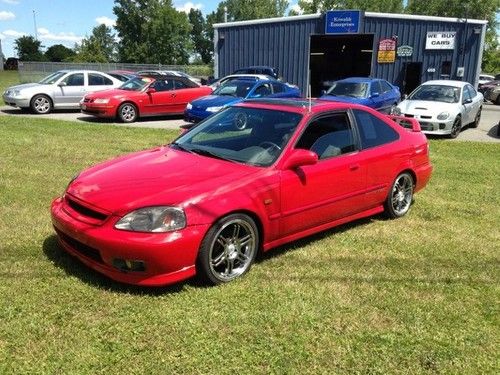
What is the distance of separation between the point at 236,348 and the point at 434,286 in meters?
1.96

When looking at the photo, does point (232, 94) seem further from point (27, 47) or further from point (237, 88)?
point (27, 47)

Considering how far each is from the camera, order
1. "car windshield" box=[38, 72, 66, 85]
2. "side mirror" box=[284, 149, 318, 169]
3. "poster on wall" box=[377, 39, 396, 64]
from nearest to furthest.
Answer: "side mirror" box=[284, 149, 318, 169] → "car windshield" box=[38, 72, 66, 85] → "poster on wall" box=[377, 39, 396, 64]

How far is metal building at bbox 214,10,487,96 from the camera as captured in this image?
77.7 feet

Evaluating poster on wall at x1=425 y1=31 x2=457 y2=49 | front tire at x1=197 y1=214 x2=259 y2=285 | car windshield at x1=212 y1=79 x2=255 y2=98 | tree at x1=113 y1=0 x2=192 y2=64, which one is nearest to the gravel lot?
car windshield at x1=212 y1=79 x2=255 y2=98

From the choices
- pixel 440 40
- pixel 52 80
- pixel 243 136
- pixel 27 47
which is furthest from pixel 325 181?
pixel 27 47

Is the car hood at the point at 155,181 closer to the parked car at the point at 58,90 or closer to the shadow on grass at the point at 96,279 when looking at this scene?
the shadow on grass at the point at 96,279

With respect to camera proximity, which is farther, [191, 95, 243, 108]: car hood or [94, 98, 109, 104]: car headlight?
[94, 98, 109, 104]: car headlight

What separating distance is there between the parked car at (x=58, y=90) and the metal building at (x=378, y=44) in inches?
453

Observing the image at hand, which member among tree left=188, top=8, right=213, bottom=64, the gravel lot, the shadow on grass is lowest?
the gravel lot

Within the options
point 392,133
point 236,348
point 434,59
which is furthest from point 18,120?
point 434,59

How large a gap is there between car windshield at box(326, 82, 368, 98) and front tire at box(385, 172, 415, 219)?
897cm

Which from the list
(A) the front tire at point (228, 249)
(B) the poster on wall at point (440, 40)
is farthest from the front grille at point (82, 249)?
(B) the poster on wall at point (440, 40)

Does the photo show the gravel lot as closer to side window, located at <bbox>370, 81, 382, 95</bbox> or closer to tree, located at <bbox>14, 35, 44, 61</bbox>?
side window, located at <bbox>370, 81, 382, 95</bbox>

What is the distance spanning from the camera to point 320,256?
4785 millimetres
